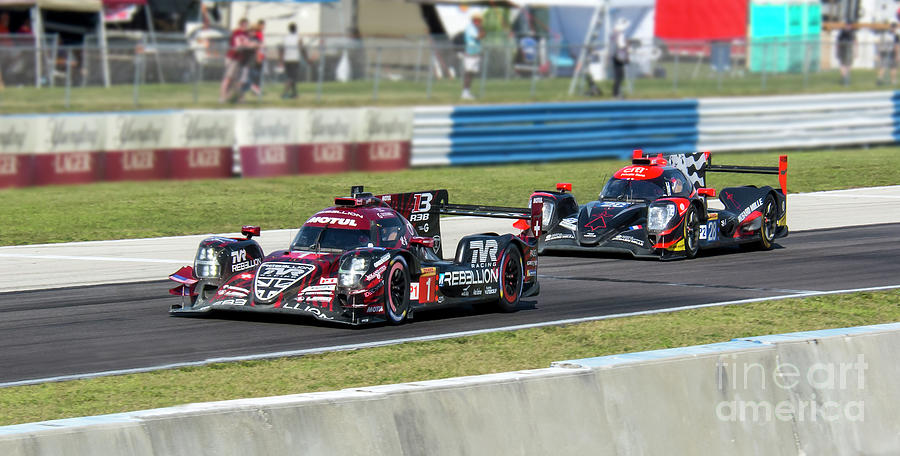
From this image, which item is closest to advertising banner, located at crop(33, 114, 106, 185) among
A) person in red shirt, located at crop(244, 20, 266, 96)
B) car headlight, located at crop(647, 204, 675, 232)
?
person in red shirt, located at crop(244, 20, 266, 96)

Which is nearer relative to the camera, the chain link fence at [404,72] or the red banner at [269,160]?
the red banner at [269,160]

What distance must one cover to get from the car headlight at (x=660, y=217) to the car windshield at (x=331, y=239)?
219 inches

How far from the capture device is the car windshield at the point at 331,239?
1252 centimetres

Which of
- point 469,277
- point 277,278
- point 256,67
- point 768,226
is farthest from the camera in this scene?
point 256,67

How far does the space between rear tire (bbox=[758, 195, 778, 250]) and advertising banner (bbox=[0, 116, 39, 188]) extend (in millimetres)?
12738

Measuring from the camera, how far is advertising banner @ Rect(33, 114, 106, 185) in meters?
23.6

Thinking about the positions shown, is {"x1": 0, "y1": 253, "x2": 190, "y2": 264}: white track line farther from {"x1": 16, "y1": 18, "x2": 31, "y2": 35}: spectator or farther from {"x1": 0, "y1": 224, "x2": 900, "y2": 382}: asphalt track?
{"x1": 16, "y1": 18, "x2": 31, "y2": 35}: spectator

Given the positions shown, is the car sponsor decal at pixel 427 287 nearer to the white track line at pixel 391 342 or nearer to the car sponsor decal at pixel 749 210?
the white track line at pixel 391 342

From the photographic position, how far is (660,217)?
55.7ft

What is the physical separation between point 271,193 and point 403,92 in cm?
1032

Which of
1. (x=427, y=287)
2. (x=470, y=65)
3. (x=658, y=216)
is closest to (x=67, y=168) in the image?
(x=658, y=216)

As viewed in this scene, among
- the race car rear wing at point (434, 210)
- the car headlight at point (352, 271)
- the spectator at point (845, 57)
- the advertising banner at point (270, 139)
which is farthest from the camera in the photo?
the spectator at point (845, 57)

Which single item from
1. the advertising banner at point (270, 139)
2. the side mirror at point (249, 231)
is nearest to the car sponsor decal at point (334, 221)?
the side mirror at point (249, 231)

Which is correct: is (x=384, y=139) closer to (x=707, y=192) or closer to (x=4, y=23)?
(x=707, y=192)
